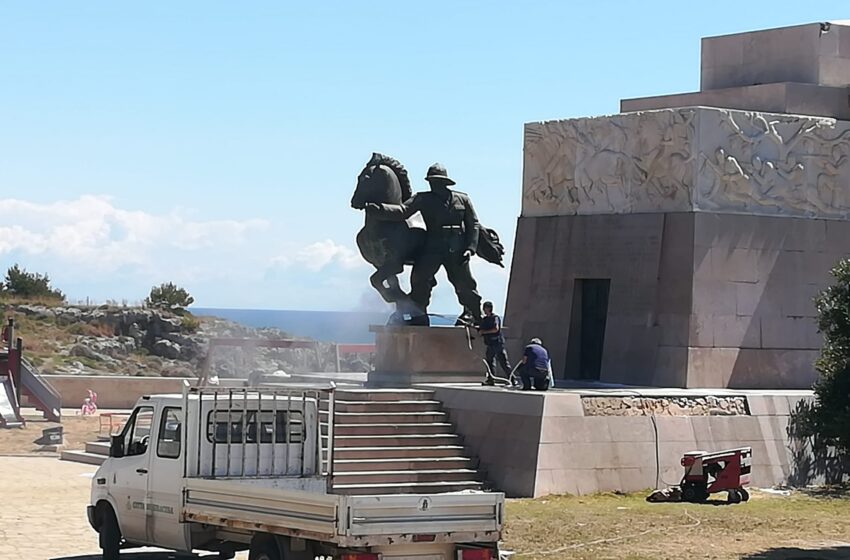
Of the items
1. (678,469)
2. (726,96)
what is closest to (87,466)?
(678,469)

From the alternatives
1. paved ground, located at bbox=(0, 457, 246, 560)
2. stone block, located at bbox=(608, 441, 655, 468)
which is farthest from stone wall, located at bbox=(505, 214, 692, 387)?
paved ground, located at bbox=(0, 457, 246, 560)

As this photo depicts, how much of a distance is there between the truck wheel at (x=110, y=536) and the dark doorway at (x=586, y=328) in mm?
12001

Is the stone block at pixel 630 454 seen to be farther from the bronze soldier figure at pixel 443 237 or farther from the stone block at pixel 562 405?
the bronze soldier figure at pixel 443 237

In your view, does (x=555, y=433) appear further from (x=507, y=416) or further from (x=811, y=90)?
(x=811, y=90)

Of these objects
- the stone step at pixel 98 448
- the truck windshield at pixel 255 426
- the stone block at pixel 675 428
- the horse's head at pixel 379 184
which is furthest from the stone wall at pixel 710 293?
the truck windshield at pixel 255 426

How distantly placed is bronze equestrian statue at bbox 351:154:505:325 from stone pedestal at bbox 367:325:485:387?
522 mm

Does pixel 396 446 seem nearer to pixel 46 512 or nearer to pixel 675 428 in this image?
pixel 675 428

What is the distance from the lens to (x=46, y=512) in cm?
1992

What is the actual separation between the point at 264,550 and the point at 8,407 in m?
21.3

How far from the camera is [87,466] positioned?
2656 cm

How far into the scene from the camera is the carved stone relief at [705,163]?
979 inches

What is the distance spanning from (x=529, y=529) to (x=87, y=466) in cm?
1140

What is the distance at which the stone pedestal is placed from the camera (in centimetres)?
2355

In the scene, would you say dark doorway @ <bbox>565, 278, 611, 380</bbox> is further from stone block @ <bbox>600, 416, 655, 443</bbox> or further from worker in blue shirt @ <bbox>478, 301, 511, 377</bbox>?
stone block @ <bbox>600, 416, 655, 443</bbox>
